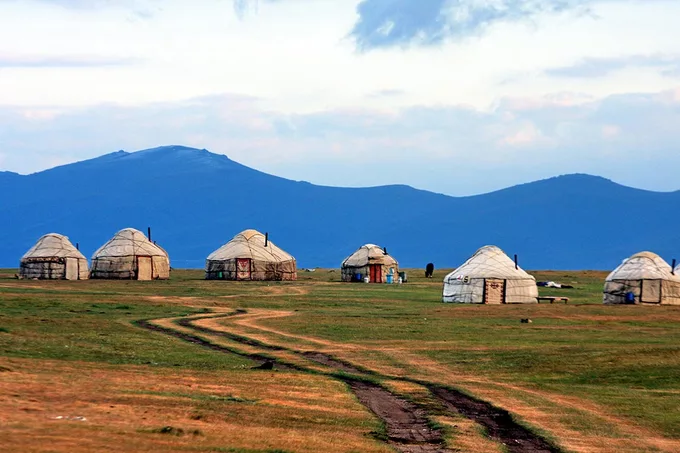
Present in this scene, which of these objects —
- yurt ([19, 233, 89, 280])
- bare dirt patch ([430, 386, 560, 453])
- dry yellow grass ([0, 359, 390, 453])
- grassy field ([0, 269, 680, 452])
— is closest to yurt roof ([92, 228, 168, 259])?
yurt ([19, 233, 89, 280])

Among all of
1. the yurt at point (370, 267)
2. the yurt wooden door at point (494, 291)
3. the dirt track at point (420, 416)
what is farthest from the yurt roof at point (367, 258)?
the dirt track at point (420, 416)

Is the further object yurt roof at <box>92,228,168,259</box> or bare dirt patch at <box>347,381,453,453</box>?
yurt roof at <box>92,228,168,259</box>

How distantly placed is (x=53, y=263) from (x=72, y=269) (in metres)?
1.70

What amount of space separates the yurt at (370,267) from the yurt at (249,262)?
519 cm

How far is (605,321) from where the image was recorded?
172 feet

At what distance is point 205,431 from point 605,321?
36.7 meters

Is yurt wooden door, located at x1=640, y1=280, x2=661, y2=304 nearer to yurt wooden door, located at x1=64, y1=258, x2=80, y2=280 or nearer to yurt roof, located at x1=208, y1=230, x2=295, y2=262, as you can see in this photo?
yurt roof, located at x1=208, y1=230, x2=295, y2=262

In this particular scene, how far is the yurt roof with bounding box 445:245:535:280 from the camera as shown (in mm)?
65812

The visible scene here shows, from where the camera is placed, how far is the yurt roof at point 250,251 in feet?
308

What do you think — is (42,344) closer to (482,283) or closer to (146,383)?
(146,383)

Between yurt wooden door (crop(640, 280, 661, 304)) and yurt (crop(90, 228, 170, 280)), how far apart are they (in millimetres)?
41255

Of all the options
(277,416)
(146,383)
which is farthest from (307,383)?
(277,416)

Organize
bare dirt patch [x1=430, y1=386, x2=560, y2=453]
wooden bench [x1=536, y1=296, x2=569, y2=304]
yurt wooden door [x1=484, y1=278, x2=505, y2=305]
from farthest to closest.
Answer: wooden bench [x1=536, y1=296, x2=569, y2=304]
yurt wooden door [x1=484, y1=278, x2=505, y2=305]
bare dirt patch [x1=430, y1=386, x2=560, y2=453]

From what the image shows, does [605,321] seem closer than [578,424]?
No
